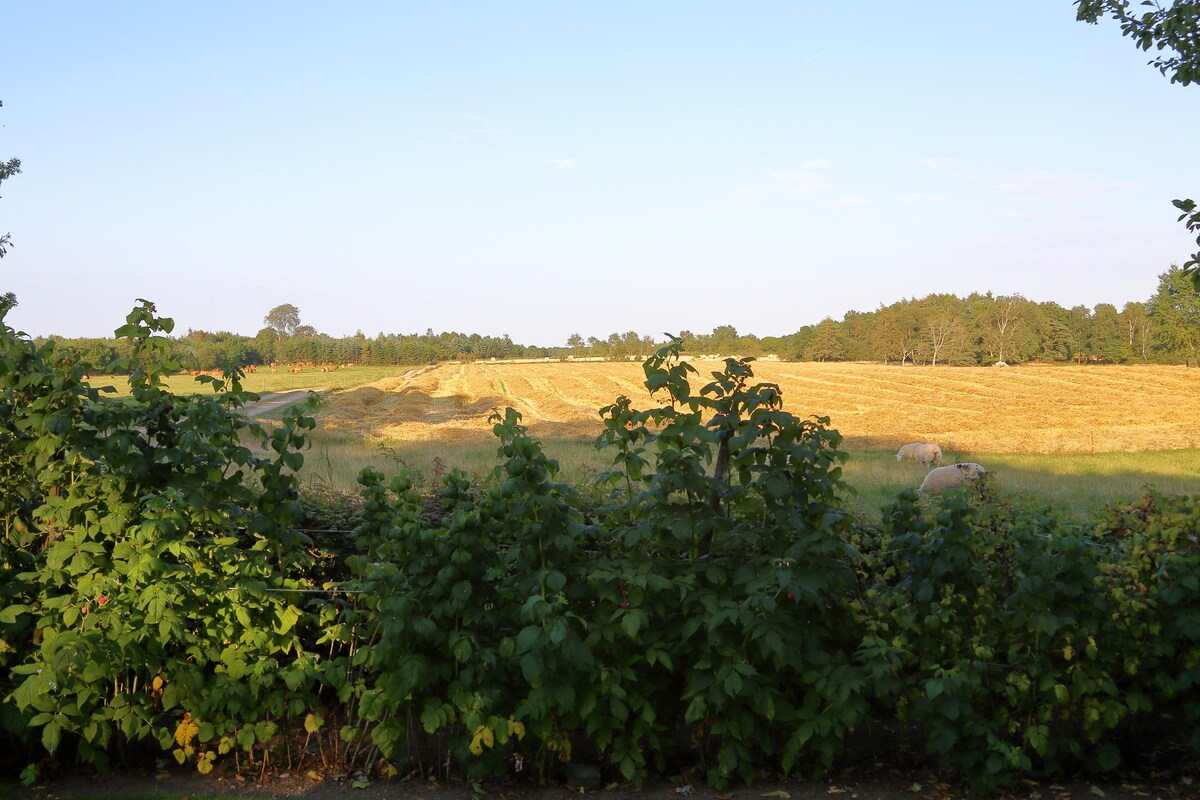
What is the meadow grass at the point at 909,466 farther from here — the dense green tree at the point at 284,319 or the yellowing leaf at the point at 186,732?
the dense green tree at the point at 284,319

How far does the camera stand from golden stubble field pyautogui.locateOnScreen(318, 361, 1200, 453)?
96.0 feet

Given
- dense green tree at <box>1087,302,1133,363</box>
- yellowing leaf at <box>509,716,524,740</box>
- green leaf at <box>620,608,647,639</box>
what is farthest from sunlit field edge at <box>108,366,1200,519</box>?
dense green tree at <box>1087,302,1133,363</box>

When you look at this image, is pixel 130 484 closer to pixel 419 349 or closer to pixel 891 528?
pixel 891 528

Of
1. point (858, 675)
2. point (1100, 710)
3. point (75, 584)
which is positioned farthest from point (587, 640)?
point (75, 584)

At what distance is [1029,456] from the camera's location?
25.4 metres

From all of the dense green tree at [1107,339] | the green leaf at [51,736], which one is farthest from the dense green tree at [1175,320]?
Answer: the green leaf at [51,736]

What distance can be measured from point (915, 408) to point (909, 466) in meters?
19.1

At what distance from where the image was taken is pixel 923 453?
2333 centimetres

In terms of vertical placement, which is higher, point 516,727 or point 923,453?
point 516,727

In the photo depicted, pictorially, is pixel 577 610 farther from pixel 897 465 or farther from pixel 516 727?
pixel 897 465

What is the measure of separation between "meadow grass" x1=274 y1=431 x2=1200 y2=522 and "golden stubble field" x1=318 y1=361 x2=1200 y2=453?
176 centimetres

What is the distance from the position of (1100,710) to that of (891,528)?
1338 mm

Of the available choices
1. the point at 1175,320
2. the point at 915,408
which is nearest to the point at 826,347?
the point at 1175,320

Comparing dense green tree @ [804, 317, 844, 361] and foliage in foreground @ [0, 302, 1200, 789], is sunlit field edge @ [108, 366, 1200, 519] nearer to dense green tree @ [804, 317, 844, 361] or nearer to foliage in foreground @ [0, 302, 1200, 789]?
foliage in foreground @ [0, 302, 1200, 789]
